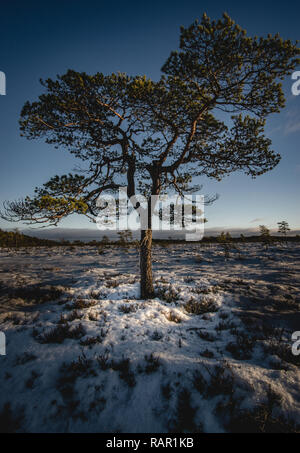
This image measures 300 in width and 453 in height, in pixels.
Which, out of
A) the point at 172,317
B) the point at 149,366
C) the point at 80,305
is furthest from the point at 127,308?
the point at 149,366

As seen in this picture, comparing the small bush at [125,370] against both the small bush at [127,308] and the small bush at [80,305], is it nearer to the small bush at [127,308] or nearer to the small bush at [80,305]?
the small bush at [127,308]

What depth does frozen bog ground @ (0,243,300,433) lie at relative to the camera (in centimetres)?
235

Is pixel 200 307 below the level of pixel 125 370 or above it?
below

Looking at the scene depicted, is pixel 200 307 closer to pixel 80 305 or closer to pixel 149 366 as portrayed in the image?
pixel 149 366

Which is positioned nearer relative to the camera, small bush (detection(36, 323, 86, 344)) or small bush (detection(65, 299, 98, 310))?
small bush (detection(36, 323, 86, 344))

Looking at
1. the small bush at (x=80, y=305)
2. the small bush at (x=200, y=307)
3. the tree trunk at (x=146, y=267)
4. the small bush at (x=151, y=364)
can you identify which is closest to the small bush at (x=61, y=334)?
the small bush at (x=80, y=305)

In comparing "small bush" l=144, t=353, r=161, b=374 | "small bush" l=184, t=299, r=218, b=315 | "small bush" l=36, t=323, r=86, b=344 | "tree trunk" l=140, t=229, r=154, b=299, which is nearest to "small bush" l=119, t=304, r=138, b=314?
"tree trunk" l=140, t=229, r=154, b=299

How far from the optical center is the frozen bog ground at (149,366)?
7.70ft

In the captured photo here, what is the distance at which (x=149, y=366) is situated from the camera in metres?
3.11

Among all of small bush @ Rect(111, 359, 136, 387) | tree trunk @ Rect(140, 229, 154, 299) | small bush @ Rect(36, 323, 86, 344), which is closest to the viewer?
small bush @ Rect(111, 359, 136, 387)

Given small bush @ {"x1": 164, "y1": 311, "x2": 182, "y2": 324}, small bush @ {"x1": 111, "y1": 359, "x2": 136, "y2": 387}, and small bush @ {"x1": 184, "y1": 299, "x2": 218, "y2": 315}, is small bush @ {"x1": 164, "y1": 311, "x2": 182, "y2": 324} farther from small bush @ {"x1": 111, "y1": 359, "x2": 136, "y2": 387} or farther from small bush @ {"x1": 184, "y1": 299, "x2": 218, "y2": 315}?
small bush @ {"x1": 111, "y1": 359, "x2": 136, "y2": 387}

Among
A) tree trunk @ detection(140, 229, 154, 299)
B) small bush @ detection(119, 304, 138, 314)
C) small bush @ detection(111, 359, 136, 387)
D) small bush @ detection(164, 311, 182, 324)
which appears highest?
tree trunk @ detection(140, 229, 154, 299)
